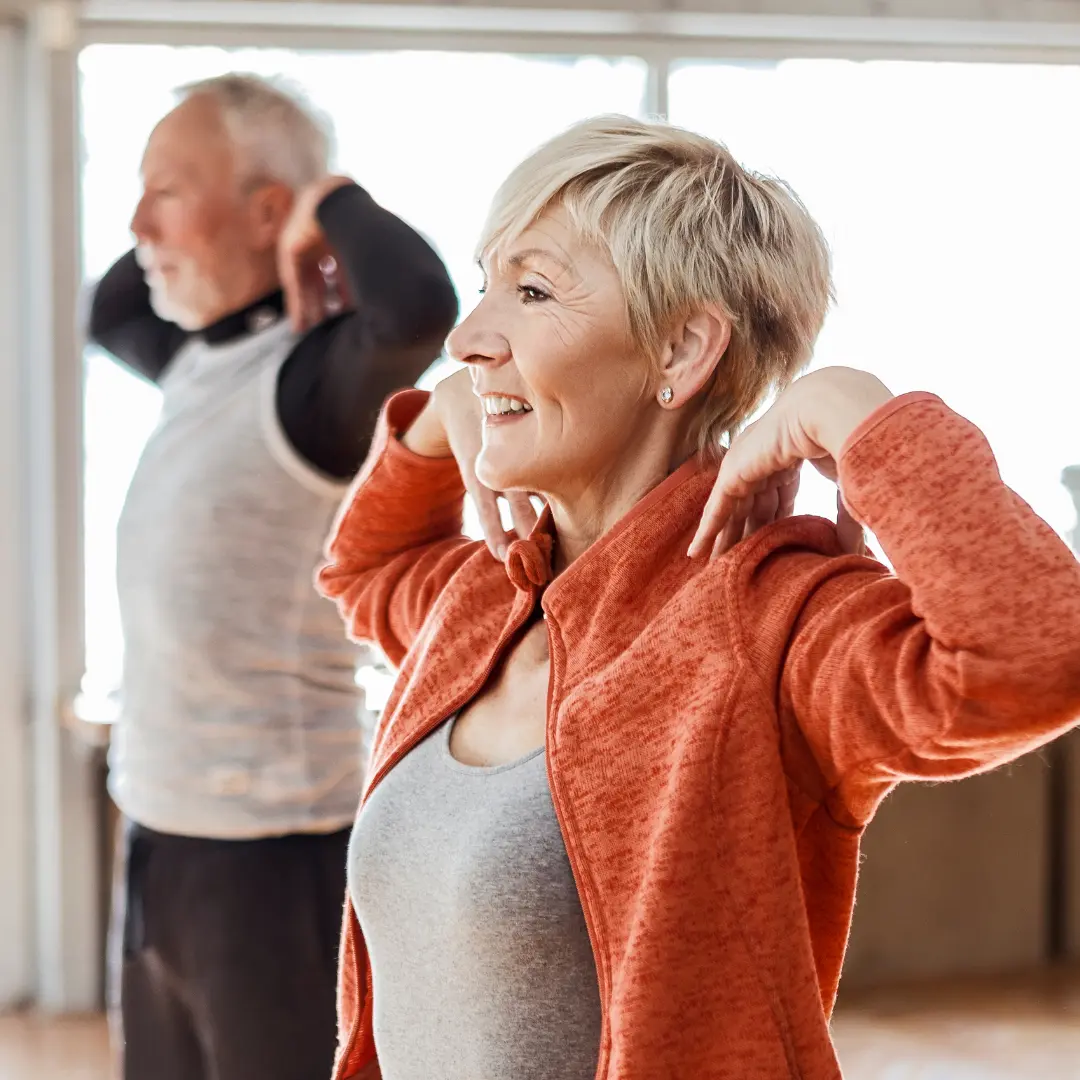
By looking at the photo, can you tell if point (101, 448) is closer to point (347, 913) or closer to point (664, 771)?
point (347, 913)

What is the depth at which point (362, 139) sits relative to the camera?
3324mm

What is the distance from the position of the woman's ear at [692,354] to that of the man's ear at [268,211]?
0.98m

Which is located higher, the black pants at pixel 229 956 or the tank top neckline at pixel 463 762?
the tank top neckline at pixel 463 762

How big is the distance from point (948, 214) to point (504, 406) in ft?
8.83

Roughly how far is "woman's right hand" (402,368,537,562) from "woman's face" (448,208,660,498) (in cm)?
12

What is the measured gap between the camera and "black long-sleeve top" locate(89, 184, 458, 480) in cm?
172

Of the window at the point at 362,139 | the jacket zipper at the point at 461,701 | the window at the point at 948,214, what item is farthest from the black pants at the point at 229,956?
the window at the point at 948,214

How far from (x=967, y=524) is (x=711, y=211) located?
0.35 metres

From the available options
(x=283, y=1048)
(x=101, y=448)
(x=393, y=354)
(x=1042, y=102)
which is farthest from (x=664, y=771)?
(x=1042, y=102)

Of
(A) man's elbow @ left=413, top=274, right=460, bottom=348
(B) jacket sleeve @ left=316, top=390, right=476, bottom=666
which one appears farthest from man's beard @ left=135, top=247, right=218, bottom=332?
(B) jacket sleeve @ left=316, top=390, right=476, bottom=666

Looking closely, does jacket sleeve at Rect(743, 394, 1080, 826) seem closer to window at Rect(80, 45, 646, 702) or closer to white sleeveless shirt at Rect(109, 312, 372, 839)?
white sleeveless shirt at Rect(109, 312, 372, 839)

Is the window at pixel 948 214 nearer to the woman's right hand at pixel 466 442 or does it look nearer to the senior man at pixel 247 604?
the senior man at pixel 247 604

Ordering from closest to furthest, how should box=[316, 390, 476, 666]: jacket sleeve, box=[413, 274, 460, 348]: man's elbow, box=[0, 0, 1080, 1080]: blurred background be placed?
box=[316, 390, 476, 666]: jacket sleeve < box=[413, 274, 460, 348]: man's elbow < box=[0, 0, 1080, 1080]: blurred background

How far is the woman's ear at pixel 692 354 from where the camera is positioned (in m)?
1.12
